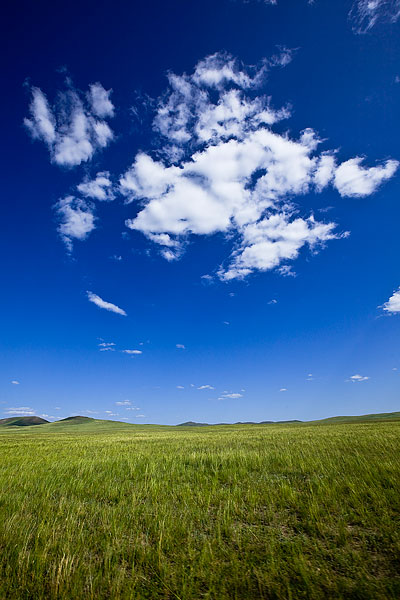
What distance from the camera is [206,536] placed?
213 inches

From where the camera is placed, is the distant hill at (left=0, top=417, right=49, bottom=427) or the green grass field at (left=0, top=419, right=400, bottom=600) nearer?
the green grass field at (left=0, top=419, right=400, bottom=600)

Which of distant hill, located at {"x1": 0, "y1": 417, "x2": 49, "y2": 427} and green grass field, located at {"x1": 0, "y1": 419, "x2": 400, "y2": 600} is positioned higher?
distant hill, located at {"x1": 0, "y1": 417, "x2": 49, "y2": 427}

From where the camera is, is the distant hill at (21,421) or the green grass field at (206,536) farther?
the distant hill at (21,421)

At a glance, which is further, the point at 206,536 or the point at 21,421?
the point at 21,421

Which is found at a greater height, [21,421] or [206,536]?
[21,421]

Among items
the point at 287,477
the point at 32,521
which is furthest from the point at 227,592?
the point at 287,477

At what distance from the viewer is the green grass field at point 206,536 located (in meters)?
4.03

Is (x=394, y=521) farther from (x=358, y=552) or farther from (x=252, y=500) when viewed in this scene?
(x=252, y=500)

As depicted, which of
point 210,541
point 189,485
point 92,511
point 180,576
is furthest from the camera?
point 189,485

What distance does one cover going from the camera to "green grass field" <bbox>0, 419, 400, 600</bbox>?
4027 mm

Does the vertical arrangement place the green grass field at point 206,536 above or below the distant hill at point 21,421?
below

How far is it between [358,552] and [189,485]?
5188 millimetres

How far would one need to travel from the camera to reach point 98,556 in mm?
4863

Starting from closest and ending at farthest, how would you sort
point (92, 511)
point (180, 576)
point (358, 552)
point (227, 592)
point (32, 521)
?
point (227, 592) → point (180, 576) → point (358, 552) → point (32, 521) → point (92, 511)
